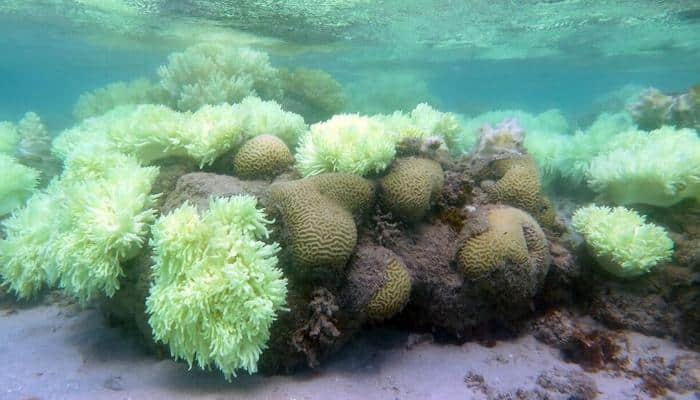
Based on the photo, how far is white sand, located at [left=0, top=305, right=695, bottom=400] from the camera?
11.6 ft

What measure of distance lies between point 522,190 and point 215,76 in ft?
20.1

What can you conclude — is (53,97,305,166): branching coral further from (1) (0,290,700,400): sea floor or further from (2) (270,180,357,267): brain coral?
(1) (0,290,700,400): sea floor

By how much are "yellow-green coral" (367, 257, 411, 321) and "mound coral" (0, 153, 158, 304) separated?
7.67 feet

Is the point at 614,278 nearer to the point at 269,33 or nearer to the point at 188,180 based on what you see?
the point at 188,180

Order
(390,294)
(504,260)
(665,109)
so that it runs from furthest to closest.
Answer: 1. (665,109)
2. (504,260)
3. (390,294)

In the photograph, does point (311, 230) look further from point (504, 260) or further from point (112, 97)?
point (112, 97)

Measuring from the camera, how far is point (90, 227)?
11.8 feet

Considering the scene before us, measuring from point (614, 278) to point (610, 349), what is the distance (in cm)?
84

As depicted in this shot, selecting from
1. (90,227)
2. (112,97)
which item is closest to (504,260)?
(90,227)

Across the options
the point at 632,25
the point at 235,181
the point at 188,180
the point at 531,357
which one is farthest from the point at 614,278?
the point at 632,25

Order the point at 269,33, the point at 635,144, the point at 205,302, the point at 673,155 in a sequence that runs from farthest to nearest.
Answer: the point at 269,33 < the point at 635,144 < the point at 673,155 < the point at 205,302

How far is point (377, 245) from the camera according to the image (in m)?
4.07

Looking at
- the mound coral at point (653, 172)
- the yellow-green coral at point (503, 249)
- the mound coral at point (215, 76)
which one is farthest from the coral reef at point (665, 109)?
the mound coral at point (215, 76)

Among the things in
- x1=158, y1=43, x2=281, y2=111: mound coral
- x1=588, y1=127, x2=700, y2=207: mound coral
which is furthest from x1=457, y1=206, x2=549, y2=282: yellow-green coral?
x1=158, y1=43, x2=281, y2=111: mound coral
